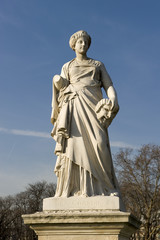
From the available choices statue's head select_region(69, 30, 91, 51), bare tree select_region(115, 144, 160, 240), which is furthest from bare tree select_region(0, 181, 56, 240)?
statue's head select_region(69, 30, 91, 51)

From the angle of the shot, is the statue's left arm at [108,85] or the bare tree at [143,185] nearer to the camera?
the statue's left arm at [108,85]

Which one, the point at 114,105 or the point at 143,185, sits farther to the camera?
the point at 143,185

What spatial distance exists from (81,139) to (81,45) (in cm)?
231

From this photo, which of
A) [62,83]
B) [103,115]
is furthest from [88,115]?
[62,83]

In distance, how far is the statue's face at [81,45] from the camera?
29.2 feet

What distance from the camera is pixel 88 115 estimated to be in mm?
8312

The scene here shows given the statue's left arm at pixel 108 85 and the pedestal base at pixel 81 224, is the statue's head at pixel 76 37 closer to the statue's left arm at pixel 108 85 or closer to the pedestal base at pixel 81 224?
the statue's left arm at pixel 108 85

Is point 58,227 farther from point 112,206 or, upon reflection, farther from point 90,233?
point 112,206

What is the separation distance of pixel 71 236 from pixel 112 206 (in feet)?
3.17

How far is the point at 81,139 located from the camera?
8062 mm

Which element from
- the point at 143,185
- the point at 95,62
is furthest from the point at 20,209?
the point at 95,62

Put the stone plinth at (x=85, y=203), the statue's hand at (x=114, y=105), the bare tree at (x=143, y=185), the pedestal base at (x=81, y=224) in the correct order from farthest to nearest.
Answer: the bare tree at (x=143, y=185)
the statue's hand at (x=114, y=105)
the stone plinth at (x=85, y=203)
the pedestal base at (x=81, y=224)

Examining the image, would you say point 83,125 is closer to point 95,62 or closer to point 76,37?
point 95,62

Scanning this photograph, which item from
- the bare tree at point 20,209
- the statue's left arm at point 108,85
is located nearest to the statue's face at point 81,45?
the statue's left arm at point 108,85
